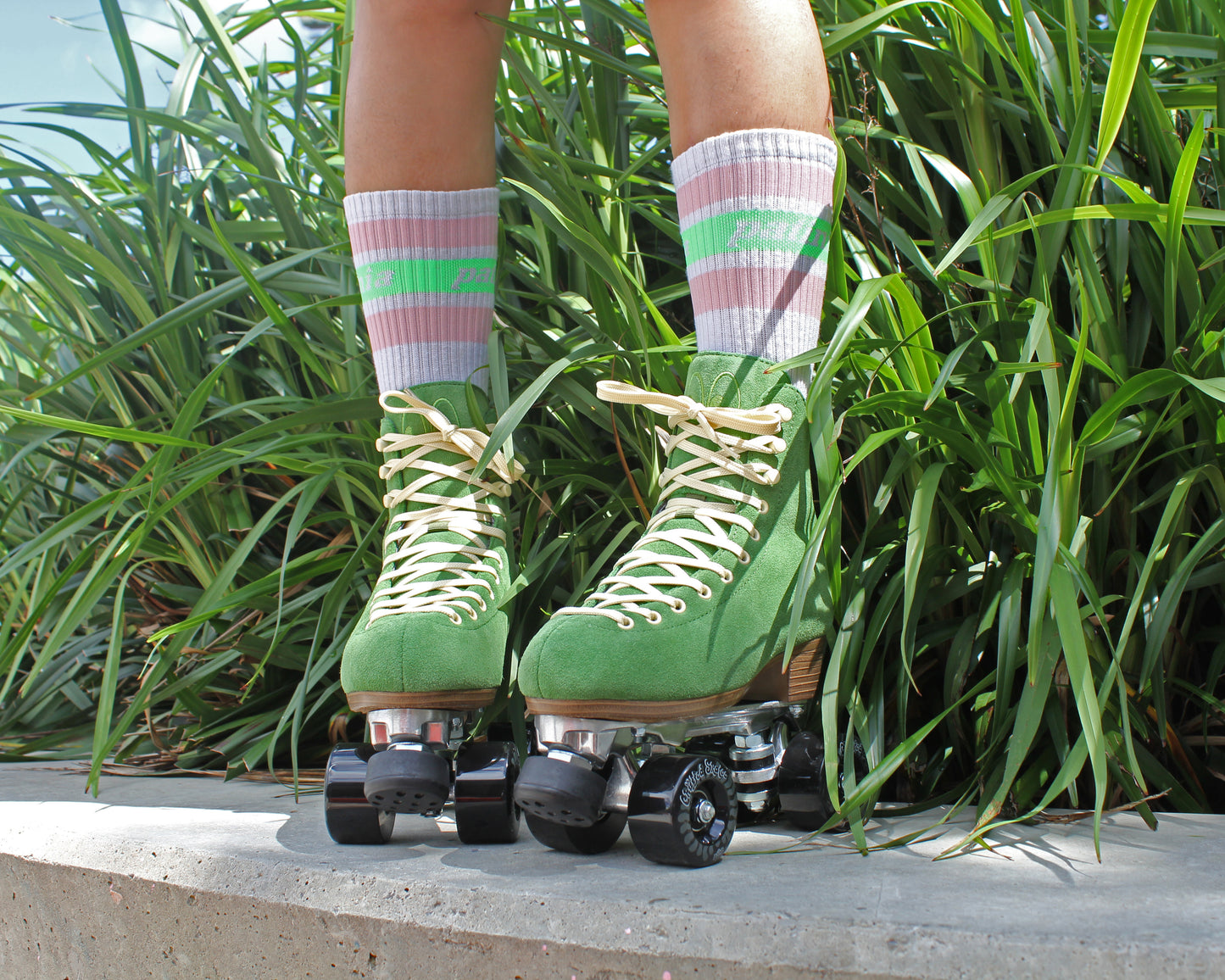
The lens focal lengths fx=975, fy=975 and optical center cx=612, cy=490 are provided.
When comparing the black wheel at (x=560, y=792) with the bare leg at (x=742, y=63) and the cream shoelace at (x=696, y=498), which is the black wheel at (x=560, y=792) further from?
the bare leg at (x=742, y=63)

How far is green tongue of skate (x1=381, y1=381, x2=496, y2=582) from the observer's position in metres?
0.85

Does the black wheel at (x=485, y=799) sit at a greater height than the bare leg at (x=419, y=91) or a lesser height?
lesser

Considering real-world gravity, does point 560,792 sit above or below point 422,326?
below

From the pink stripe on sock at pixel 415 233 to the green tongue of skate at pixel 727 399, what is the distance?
0.28m

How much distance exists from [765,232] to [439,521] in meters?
0.36

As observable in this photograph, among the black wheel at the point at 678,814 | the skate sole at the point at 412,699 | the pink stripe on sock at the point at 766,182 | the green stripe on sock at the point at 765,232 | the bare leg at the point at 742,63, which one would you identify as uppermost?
the bare leg at the point at 742,63

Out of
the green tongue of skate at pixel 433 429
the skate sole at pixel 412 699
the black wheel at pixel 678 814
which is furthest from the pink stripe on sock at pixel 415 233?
the black wheel at pixel 678 814

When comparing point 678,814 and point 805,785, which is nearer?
point 678,814

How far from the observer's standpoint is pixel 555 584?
3.42 ft

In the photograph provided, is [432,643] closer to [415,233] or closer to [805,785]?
[805,785]

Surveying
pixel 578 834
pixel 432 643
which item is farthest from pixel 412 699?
pixel 578 834

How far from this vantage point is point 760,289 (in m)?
0.77

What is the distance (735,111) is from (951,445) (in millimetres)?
311

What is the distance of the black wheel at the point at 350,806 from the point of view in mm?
677
